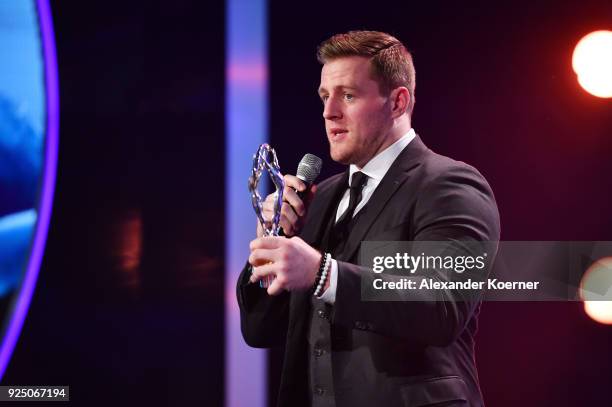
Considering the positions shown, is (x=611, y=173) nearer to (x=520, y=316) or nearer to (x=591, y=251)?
(x=591, y=251)

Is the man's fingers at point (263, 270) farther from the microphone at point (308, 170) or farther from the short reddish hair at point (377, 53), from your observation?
the short reddish hair at point (377, 53)

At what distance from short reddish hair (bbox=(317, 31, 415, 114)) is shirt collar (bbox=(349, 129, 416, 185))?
0.13 metres

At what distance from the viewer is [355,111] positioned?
5.04 feet

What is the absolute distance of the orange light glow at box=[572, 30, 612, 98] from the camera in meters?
1.89

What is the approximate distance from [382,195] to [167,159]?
35.1 inches

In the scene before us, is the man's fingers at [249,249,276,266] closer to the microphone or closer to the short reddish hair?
the microphone

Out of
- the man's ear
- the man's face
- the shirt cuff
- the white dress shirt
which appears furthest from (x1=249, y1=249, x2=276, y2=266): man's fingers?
the man's ear

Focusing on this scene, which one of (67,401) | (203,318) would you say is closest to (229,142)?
(203,318)

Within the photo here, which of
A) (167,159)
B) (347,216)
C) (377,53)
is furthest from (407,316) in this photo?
(167,159)

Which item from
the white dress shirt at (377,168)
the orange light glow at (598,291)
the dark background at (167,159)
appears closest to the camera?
the white dress shirt at (377,168)

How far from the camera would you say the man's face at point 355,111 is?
1.53 metres

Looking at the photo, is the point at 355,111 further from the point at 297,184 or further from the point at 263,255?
the point at 263,255

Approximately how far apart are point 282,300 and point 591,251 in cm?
94

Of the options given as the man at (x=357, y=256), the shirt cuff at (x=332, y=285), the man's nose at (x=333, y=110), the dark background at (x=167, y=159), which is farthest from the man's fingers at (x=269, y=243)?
the dark background at (x=167, y=159)
